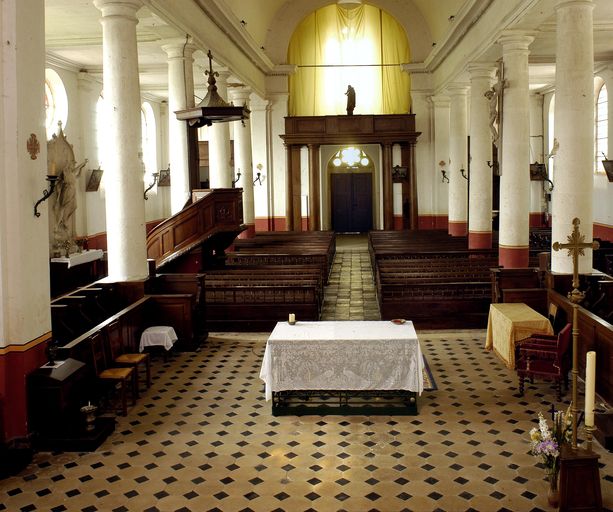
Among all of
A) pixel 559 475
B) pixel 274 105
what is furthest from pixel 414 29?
pixel 559 475

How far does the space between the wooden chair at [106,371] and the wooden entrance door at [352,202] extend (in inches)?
818

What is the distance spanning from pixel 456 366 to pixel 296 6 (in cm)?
1798

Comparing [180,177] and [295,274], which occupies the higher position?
[180,177]

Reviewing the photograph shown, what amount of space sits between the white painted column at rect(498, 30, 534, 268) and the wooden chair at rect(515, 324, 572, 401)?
486 cm

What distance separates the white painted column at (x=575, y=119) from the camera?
31.1 feet

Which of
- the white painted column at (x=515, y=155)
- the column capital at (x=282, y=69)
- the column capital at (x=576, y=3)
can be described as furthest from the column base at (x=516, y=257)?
the column capital at (x=282, y=69)

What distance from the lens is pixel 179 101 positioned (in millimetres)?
13180

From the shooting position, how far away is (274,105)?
934 inches

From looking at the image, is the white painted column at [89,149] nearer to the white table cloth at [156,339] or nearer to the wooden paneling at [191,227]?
the wooden paneling at [191,227]

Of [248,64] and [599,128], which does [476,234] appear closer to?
[599,128]

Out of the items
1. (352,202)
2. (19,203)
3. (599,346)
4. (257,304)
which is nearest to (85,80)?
(257,304)

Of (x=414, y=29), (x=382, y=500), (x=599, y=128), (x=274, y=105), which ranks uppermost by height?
(x=414, y=29)

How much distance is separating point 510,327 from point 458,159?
1094cm

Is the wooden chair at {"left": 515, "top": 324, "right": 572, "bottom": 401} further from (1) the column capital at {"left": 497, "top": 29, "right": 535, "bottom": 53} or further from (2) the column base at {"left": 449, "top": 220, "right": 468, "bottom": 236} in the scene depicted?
(2) the column base at {"left": 449, "top": 220, "right": 468, "bottom": 236}
